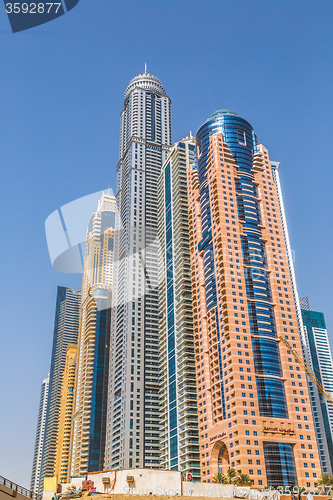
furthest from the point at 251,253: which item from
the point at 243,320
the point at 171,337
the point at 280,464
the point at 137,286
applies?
the point at 280,464

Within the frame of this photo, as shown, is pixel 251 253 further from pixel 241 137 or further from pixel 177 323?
pixel 241 137

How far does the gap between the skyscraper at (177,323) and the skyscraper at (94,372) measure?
38.5 m

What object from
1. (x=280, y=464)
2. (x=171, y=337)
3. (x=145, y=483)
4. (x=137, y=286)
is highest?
(x=137, y=286)

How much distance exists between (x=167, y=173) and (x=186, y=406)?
74.8 meters

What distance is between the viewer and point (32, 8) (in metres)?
29.7

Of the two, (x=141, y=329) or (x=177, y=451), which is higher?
(x=141, y=329)

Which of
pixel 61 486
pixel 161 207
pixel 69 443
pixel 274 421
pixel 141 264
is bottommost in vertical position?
pixel 61 486

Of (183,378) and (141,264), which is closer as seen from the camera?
(183,378)

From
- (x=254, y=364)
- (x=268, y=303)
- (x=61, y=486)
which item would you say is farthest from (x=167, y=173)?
(x=61, y=486)

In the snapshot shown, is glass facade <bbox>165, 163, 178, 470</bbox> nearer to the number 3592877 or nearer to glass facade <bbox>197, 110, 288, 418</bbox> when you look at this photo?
glass facade <bbox>197, 110, 288, 418</bbox>

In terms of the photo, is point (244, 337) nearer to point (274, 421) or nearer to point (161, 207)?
point (274, 421)

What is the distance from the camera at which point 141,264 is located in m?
161

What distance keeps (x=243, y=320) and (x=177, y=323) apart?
3006 centimetres

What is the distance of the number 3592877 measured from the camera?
29.4 meters
